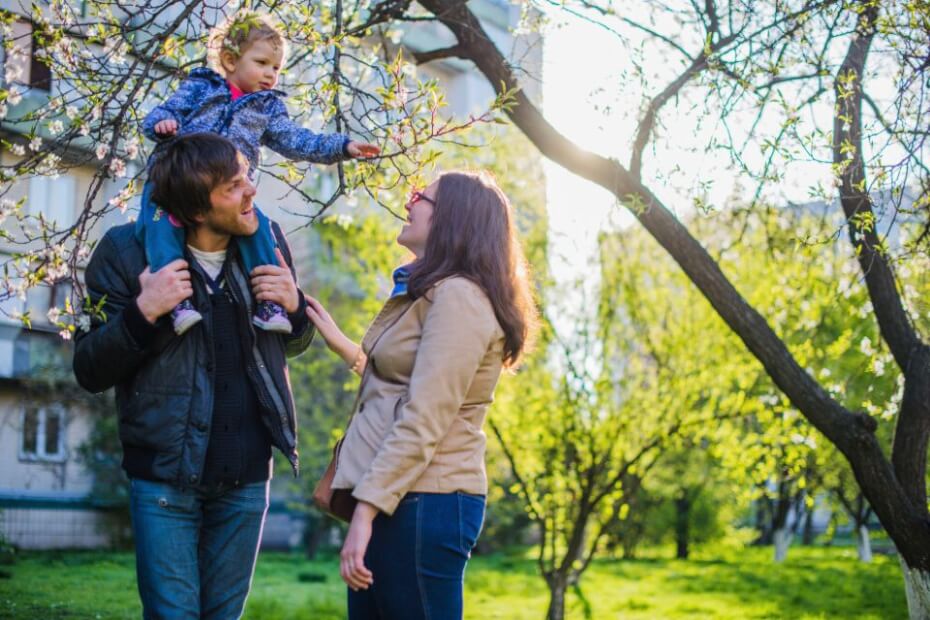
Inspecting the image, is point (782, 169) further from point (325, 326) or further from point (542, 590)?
point (542, 590)

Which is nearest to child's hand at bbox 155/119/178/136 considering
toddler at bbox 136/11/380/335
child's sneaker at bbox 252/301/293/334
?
toddler at bbox 136/11/380/335

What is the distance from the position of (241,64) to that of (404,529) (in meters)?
2.01

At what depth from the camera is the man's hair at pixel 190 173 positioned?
126 inches

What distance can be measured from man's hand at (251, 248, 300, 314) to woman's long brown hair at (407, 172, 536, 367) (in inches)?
18.9

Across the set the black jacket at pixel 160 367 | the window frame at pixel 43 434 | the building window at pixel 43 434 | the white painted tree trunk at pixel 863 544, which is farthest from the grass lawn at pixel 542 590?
the black jacket at pixel 160 367

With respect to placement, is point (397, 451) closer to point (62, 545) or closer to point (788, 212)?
point (788, 212)

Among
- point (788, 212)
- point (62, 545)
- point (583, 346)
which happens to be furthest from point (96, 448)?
point (788, 212)

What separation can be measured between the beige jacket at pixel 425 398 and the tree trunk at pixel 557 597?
7.59 metres

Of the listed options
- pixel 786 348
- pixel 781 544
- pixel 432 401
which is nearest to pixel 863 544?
pixel 781 544

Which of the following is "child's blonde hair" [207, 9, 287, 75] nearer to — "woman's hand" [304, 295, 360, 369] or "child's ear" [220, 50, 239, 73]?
"child's ear" [220, 50, 239, 73]

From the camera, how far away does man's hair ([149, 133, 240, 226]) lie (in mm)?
3205

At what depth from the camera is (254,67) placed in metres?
4.00

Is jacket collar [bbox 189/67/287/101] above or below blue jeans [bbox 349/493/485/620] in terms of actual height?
above

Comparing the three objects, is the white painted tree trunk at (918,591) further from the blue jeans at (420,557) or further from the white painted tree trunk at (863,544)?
the white painted tree trunk at (863,544)
